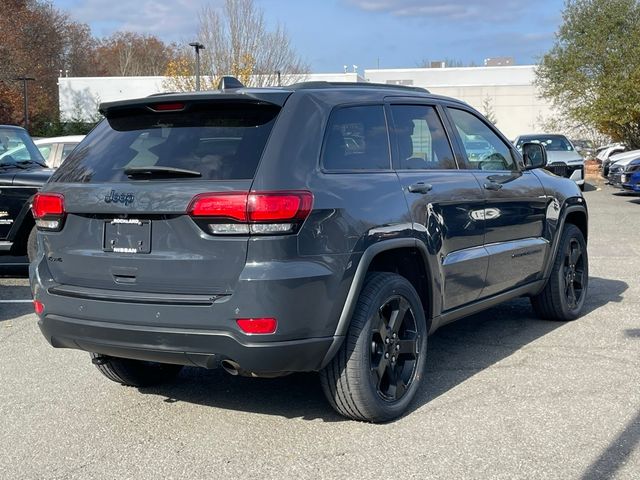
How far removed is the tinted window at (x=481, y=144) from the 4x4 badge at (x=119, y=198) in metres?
2.53

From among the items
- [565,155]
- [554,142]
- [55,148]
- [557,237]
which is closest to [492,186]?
[557,237]

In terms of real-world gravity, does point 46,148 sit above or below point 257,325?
above

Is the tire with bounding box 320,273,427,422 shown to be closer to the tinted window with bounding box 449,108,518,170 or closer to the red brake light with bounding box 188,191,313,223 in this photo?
the red brake light with bounding box 188,191,313,223

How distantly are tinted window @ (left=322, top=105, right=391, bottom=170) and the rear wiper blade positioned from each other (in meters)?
0.71

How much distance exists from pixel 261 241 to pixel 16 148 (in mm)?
7239

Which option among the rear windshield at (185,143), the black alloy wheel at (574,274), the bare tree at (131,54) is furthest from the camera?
the bare tree at (131,54)

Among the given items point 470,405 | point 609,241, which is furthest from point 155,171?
point 609,241

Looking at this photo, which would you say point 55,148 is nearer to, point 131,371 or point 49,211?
point 131,371

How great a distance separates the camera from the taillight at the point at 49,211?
4453 millimetres

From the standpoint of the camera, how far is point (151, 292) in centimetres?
410

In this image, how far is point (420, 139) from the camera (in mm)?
5270

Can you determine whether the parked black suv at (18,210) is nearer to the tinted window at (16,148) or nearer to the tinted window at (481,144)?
the tinted window at (16,148)

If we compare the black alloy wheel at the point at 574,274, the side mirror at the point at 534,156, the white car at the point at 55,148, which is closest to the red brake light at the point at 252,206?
the side mirror at the point at 534,156

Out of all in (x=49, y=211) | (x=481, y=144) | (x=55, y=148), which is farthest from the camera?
(x=55, y=148)
